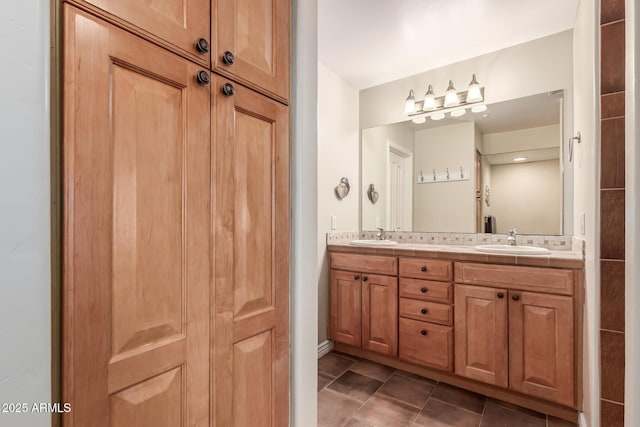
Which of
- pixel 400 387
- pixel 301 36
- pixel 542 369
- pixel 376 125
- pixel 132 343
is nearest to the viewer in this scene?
pixel 132 343

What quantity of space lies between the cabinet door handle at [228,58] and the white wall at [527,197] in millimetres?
2382

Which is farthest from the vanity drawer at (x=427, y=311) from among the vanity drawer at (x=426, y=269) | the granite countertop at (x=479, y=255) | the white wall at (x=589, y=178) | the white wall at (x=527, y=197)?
the white wall at (x=527, y=197)

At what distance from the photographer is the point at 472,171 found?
8.72 ft

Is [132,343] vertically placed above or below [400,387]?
above

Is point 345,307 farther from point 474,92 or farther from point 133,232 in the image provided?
point 133,232

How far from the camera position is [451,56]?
2.58 m

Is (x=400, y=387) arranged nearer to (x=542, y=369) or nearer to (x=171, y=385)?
(x=542, y=369)

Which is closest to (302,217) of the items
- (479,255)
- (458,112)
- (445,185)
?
(479,255)

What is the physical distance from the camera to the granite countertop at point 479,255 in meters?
1.79

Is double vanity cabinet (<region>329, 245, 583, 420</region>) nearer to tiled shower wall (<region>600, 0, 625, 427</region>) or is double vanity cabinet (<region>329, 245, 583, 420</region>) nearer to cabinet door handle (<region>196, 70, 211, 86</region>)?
tiled shower wall (<region>600, 0, 625, 427</region>)

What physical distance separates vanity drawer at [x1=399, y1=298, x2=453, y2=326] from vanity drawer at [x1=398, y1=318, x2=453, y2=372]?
0.04m

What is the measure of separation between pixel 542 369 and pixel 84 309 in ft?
7.48

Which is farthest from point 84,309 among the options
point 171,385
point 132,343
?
point 171,385

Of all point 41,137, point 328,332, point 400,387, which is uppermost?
point 41,137
